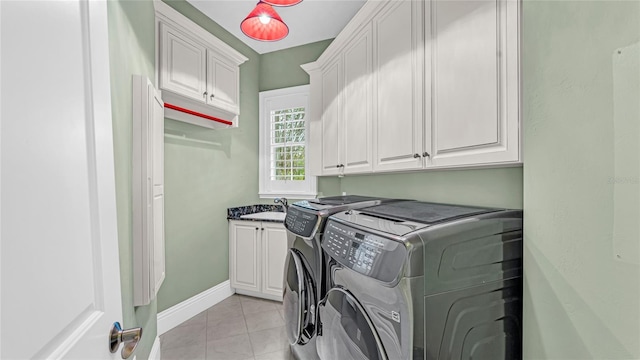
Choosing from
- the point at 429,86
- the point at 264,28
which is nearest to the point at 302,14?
the point at 264,28

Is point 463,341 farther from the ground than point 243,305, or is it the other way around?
point 463,341

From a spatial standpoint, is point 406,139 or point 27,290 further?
point 406,139

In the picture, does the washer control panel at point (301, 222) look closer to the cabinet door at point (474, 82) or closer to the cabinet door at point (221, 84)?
the cabinet door at point (474, 82)

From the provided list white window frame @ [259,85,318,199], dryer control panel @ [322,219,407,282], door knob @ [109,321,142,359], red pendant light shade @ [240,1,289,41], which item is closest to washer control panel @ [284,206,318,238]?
dryer control panel @ [322,219,407,282]

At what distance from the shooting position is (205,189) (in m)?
2.81

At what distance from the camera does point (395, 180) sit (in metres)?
2.05

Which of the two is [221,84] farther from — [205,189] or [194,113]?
[205,189]

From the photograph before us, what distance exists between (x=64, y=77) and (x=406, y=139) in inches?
57.9

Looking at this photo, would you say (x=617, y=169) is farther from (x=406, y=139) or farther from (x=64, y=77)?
(x=64, y=77)

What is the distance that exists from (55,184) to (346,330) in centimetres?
103

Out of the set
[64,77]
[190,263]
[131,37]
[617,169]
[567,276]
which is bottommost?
[190,263]

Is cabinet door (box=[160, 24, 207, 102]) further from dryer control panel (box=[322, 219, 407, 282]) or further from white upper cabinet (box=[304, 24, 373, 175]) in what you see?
dryer control panel (box=[322, 219, 407, 282])

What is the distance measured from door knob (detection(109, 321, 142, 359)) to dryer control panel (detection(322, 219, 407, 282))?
0.65 m

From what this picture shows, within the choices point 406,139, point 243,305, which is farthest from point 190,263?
point 406,139
